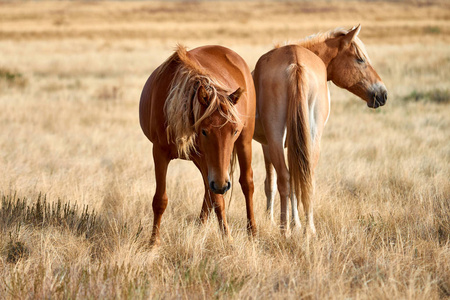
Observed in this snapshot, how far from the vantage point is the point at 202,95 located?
127 inches

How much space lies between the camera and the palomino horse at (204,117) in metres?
3.24

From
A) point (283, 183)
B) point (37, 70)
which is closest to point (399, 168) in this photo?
point (283, 183)

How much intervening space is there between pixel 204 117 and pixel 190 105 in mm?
230

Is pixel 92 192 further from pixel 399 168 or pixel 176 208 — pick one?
pixel 399 168

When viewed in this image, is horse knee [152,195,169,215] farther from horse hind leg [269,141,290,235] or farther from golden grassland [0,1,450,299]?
horse hind leg [269,141,290,235]

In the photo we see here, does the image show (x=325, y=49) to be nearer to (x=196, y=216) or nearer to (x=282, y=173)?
(x=282, y=173)

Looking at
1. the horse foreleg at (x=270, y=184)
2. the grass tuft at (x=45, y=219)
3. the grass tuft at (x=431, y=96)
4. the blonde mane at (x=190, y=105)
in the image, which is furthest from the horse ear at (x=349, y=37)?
the grass tuft at (x=431, y=96)

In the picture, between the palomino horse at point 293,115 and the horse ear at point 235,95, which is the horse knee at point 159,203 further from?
the horse ear at point 235,95

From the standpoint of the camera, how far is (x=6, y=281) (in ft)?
9.73

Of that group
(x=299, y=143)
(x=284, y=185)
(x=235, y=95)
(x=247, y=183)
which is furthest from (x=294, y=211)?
(x=235, y=95)

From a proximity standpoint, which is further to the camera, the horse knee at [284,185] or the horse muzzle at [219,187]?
the horse knee at [284,185]

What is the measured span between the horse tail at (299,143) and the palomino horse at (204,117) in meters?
0.35

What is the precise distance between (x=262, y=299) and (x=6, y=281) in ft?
5.03

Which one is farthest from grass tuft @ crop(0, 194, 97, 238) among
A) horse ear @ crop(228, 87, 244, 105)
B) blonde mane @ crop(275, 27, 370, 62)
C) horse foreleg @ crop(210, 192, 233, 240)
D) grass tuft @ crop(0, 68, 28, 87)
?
grass tuft @ crop(0, 68, 28, 87)
